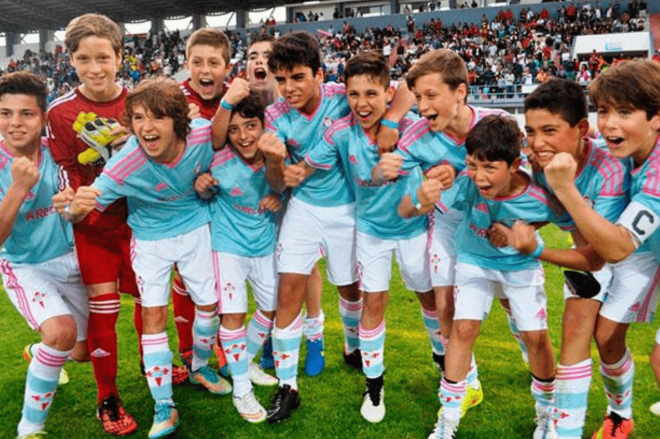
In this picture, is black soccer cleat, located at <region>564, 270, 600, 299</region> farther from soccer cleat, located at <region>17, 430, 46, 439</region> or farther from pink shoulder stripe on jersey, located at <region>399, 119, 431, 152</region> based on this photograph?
soccer cleat, located at <region>17, 430, 46, 439</region>

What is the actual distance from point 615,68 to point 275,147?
5.56ft

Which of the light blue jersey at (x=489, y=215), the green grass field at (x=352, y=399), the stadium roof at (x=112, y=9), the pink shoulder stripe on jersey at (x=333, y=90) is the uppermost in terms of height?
the stadium roof at (x=112, y=9)

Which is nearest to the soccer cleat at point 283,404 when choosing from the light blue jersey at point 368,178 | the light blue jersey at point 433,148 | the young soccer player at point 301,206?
the young soccer player at point 301,206

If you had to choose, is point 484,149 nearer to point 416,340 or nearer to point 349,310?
point 349,310

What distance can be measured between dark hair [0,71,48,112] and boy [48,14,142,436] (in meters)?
0.13

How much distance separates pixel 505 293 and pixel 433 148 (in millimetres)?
880

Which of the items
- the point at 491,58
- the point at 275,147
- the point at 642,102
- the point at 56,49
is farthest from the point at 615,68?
the point at 56,49

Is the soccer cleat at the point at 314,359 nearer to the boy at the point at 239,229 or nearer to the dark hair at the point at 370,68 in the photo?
the boy at the point at 239,229

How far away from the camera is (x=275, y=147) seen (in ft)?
10.0

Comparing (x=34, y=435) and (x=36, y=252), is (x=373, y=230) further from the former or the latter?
(x=34, y=435)

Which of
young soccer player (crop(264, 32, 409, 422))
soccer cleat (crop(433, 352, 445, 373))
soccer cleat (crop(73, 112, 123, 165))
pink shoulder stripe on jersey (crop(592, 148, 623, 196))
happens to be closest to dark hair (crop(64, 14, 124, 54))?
soccer cleat (crop(73, 112, 123, 165))

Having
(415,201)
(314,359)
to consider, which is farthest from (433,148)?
(314,359)

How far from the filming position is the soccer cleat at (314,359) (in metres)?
3.99

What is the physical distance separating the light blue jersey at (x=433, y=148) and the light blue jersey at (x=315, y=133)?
1.65ft
